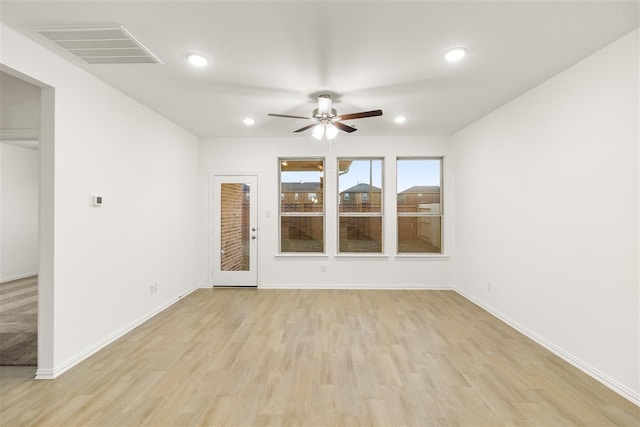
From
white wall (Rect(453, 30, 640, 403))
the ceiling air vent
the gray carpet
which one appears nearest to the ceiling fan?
the ceiling air vent

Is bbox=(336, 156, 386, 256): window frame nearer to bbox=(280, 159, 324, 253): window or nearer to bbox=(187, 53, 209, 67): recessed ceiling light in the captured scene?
bbox=(280, 159, 324, 253): window

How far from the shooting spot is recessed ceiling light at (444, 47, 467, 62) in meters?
2.44

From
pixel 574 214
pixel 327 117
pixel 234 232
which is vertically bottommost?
pixel 234 232

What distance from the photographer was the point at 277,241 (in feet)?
17.6

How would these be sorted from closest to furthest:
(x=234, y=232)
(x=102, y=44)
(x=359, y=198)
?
(x=102, y=44), (x=234, y=232), (x=359, y=198)

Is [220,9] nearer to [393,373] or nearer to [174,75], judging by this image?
[174,75]

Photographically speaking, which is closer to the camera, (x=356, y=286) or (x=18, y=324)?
(x=18, y=324)

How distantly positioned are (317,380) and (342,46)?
275cm

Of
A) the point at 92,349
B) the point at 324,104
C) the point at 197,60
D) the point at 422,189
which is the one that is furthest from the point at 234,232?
the point at 422,189

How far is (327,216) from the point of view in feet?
17.7

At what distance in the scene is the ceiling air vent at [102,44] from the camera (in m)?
2.18

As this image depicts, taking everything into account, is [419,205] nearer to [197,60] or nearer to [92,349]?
[197,60]

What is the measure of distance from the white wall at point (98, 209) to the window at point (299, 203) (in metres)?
1.90

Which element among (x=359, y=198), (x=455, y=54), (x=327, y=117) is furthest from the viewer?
(x=359, y=198)
